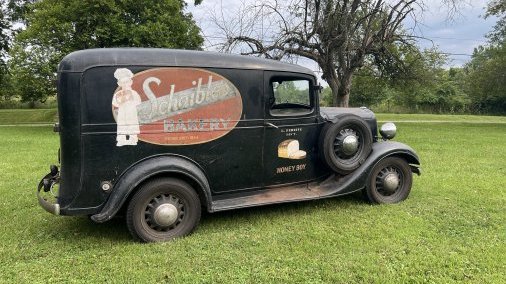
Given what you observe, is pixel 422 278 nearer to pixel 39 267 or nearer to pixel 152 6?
pixel 39 267

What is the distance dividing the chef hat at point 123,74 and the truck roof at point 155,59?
0.06 m

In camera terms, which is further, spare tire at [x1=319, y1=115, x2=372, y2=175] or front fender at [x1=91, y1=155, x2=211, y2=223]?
spare tire at [x1=319, y1=115, x2=372, y2=175]

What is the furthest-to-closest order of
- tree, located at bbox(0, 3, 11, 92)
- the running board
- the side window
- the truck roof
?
1. tree, located at bbox(0, 3, 11, 92)
2. the side window
3. the running board
4. the truck roof

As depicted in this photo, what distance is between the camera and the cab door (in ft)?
16.7

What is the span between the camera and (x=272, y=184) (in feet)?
17.2

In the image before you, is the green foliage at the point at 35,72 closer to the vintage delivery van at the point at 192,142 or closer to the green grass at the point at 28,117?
the green grass at the point at 28,117

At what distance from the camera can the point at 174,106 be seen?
4.46 m

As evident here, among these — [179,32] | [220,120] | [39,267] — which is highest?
[179,32]

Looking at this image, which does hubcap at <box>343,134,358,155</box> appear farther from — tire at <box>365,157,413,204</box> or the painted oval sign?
the painted oval sign

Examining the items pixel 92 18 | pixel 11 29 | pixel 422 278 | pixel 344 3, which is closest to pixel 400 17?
pixel 344 3

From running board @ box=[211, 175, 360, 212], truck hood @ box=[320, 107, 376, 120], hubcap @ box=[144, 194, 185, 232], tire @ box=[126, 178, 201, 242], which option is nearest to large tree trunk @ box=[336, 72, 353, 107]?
truck hood @ box=[320, 107, 376, 120]

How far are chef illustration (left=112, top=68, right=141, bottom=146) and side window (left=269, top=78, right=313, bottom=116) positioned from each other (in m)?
1.74

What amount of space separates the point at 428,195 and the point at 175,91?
13.7 ft

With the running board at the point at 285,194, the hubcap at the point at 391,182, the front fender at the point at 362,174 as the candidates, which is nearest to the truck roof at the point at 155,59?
the running board at the point at 285,194
